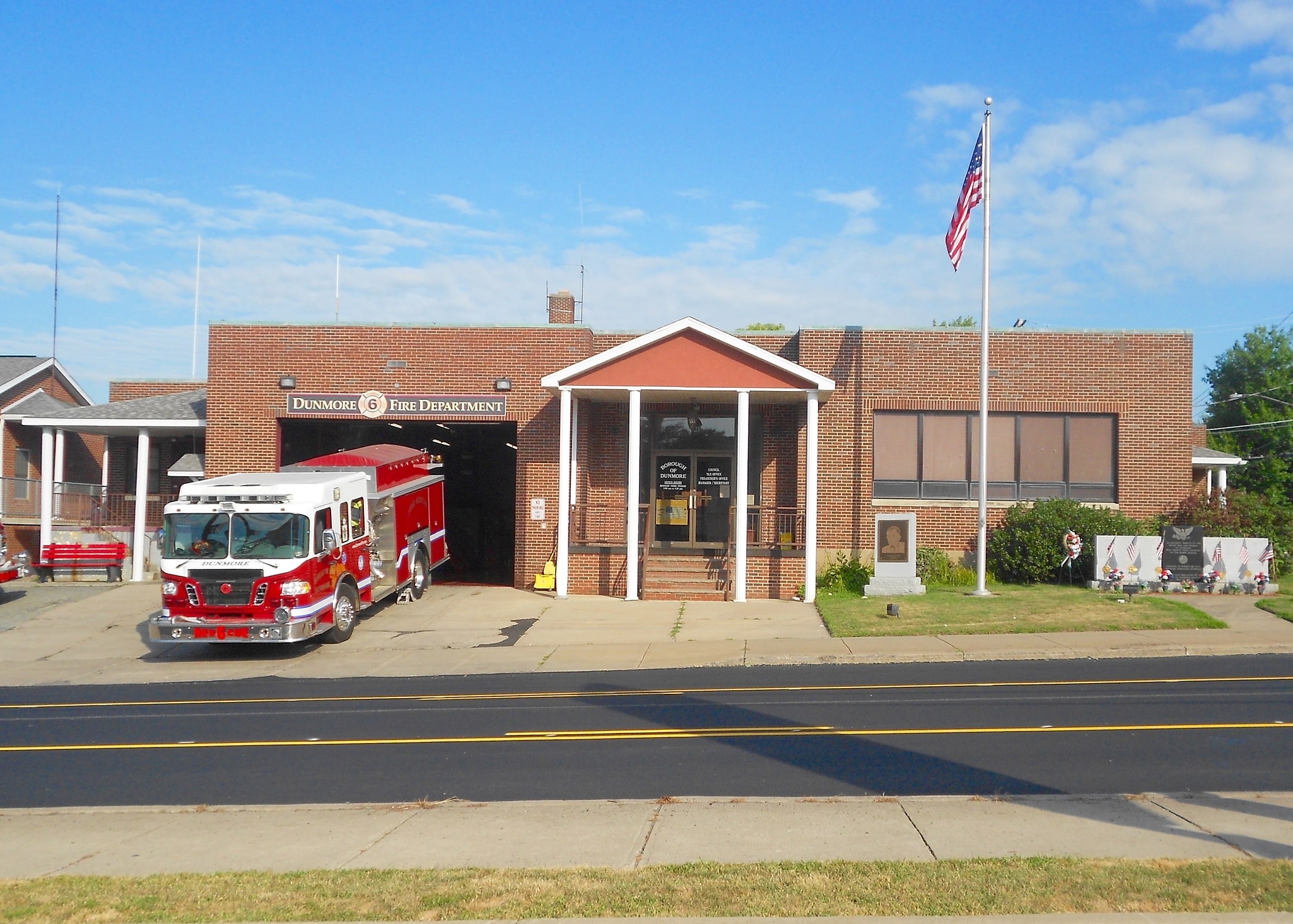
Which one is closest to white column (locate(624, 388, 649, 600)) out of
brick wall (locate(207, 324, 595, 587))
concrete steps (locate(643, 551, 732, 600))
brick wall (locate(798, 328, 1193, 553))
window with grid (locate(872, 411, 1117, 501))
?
concrete steps (locate(643, 551, 732, 600))

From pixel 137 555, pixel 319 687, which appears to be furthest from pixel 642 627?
pixel 137 555

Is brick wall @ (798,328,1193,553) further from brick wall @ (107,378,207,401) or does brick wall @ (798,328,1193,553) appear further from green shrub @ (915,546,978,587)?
brick wall @ (107,378,207,401)

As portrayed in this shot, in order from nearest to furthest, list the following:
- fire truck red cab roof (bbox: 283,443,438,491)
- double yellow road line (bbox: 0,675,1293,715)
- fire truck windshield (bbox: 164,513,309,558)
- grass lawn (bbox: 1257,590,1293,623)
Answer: double yellow road line (bbox: 0,675,1293,715), fire truck windshield (bbox: 164,513,309,558), grass lawn (bbox: 1257,590,1293,623), fire truck red cab roof (bbox: 283,443,438,491)

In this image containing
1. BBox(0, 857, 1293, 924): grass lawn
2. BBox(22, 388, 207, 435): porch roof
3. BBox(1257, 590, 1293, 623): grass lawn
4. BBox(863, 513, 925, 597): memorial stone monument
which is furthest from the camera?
BBox(22, 388, 207, 435): porch roof

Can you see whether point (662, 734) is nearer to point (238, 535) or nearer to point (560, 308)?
point (238, 535)

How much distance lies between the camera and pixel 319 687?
14.5 meters

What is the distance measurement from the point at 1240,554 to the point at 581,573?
12.9 meters

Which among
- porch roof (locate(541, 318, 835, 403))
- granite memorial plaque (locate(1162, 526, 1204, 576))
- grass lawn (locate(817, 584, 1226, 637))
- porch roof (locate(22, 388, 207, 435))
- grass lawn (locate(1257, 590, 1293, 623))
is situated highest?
porch roof (locate(541, 318, 835, 403))

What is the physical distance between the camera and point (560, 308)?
26.6 metres

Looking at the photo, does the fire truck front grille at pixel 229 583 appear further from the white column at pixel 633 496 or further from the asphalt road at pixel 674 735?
the white column at pixel 633 496

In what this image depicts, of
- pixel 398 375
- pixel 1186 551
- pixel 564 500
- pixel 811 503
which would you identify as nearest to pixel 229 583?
pixel 564 500

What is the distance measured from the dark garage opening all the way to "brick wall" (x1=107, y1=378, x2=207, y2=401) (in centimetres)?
787

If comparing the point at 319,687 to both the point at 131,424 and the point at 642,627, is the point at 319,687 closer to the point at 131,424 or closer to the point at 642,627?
the point at 642,627

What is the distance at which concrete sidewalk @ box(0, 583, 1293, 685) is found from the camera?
50.5 ft
